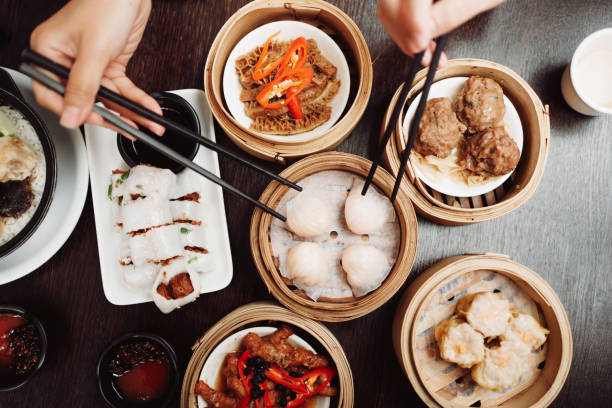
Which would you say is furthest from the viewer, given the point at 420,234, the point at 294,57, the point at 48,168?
the point at 420,234

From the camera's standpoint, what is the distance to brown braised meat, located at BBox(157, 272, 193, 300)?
1604 mm

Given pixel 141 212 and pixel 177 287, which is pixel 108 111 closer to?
pixel 141 212

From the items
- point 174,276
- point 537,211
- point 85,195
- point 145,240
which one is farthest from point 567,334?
point 85,195

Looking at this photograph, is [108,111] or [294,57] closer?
[108,111]

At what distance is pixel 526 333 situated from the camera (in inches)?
63.9

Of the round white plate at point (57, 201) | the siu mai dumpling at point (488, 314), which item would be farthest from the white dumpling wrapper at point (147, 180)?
the siu mai dumpling at point (488, 314)

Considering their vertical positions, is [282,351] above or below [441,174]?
below

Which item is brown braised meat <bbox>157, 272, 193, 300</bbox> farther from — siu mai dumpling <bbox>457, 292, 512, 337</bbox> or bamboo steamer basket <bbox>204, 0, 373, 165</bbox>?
siu mai dumpling <bbox>457, 292, 512, 337</bbox>

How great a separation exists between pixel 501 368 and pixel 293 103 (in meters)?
1.44

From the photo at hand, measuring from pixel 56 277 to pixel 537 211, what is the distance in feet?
7.68

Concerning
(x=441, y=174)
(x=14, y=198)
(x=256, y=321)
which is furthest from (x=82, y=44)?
(x=441, y=174)

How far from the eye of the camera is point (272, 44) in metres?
1.71

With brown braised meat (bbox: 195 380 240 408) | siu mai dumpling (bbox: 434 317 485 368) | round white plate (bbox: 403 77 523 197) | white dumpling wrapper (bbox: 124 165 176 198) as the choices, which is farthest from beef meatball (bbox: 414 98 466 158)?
brown braised meat (bbox: 195 380 240 408)

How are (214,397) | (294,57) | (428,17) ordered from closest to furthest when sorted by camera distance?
(428,17) < (214,397) < (294,57)
